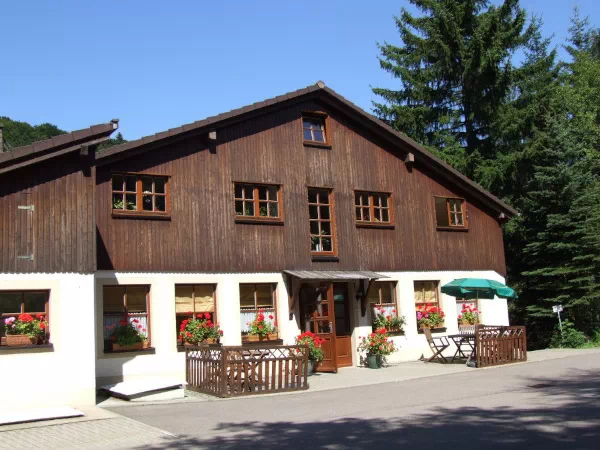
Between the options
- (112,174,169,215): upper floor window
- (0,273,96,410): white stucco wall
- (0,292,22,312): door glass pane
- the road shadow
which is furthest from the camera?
(112,174,169,215): upper floor window

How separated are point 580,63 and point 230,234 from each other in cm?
3193

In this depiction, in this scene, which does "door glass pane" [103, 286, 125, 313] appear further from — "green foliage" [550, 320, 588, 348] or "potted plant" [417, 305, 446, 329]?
"green foliage" [550, 320, 588, 348]

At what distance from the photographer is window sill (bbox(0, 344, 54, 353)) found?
12500 mm

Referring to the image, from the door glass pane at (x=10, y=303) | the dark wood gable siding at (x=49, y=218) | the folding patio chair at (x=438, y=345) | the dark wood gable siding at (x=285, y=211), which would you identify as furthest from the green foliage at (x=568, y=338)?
the door glass pane at (x=10, y=303)

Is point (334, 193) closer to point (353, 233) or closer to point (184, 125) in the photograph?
point (353, 233)

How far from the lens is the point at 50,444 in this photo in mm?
9492

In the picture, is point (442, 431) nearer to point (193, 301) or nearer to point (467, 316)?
point (193, 301)

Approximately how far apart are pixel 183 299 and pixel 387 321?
20.8 feet

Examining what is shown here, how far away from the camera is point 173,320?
16.3m

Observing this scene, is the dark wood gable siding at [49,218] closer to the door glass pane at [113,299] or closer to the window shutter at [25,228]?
the window shutter at [25,228]

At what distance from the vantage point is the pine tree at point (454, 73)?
3039 centimetres

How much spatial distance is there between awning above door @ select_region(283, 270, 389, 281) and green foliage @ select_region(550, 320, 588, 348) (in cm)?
853

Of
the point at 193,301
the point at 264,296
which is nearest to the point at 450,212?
the point at 264,296

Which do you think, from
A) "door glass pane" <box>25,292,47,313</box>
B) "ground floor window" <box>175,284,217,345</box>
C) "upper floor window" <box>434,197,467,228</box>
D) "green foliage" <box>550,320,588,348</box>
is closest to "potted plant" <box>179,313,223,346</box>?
"ground floor window" <box>175,284,217,345</box>
